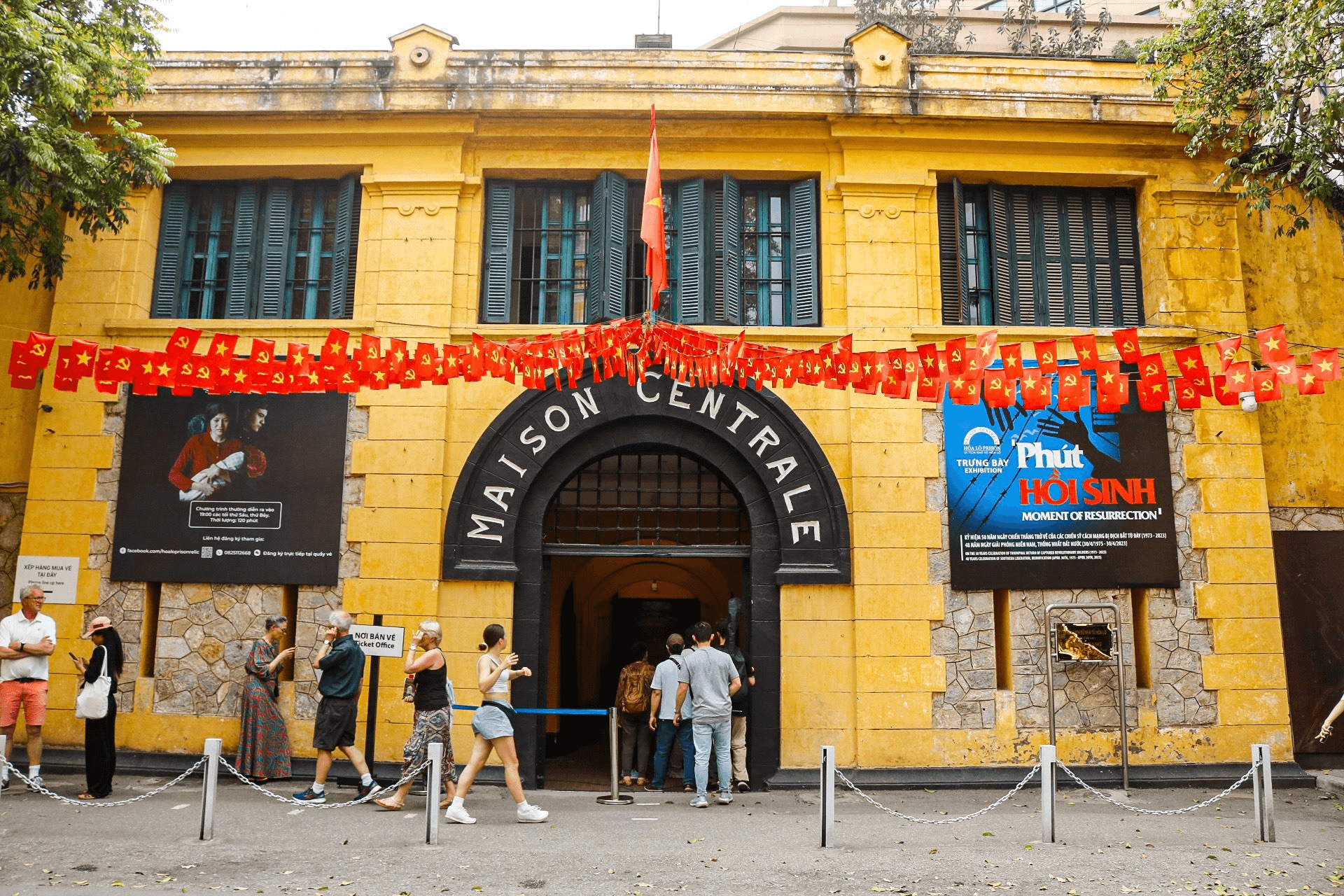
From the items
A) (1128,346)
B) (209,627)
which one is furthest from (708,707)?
(209,627)

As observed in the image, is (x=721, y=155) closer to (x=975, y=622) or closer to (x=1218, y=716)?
(x=975, y=622)

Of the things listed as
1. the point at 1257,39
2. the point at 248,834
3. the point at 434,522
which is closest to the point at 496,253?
the point at 434,522

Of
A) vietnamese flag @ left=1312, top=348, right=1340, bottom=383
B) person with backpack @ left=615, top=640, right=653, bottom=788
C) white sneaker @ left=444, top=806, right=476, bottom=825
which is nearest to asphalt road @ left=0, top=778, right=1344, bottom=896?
white sneaker @ left=444, top=806, right=476, bottom=825

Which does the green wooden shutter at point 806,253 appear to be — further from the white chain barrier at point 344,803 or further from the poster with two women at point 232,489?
the white chain barrier at point 344,803

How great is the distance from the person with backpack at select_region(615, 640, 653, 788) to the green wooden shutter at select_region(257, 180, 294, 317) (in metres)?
6.19

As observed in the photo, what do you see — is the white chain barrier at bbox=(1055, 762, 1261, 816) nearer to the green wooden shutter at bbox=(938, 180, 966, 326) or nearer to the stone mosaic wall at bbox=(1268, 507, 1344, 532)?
the stone mosaic wall at bbox=(1268, 507, 1344, 532)

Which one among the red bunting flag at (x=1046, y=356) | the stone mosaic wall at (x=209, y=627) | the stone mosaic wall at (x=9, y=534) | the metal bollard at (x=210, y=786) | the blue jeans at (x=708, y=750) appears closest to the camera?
the metal bollard at (x=210, y=786)

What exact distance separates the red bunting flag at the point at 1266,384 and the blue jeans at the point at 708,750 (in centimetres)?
593

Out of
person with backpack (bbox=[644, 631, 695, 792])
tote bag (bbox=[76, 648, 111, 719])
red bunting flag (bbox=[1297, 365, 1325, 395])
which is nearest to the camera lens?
red bunting flag (bbox=[1297, 365, 1325, 395])

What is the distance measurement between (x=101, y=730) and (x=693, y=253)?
805cm

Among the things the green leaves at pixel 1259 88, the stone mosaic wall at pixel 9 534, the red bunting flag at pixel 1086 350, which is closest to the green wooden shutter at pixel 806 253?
the red bunting flag at pixel 1086 350

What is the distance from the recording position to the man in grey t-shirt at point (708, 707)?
9.84m

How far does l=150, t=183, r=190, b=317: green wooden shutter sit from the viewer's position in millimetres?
12547

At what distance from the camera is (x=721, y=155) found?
492 inches
